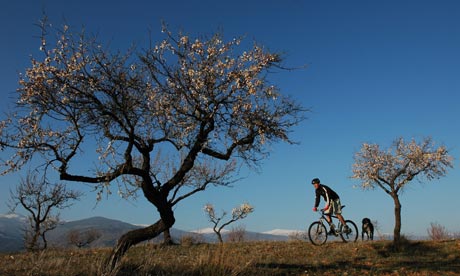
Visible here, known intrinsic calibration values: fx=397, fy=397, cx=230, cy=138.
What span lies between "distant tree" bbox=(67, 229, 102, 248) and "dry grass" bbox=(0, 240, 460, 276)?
127 feet

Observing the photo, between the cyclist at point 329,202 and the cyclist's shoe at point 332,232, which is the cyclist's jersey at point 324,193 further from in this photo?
the cyclist's shoe at point 332,232

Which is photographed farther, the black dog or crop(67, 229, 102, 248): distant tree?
crop(67, 229, 102, 248): distant tree

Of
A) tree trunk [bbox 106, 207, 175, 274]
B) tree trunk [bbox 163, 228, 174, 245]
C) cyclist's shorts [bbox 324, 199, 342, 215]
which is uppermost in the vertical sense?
cyclist's shorts [bbox 324, 199, 342, 215]

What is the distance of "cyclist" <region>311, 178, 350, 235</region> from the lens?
20.4 m

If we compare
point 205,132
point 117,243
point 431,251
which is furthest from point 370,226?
point 117,243

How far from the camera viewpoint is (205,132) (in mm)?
13430

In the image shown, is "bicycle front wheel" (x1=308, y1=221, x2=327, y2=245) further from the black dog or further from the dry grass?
the black dog

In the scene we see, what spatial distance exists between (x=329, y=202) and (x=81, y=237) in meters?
50.5

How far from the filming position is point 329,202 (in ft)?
68.0

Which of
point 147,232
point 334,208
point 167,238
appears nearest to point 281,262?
point 147,232

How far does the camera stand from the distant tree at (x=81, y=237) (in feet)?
187

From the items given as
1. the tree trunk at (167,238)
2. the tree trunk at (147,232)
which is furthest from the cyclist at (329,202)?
the tree trunk at (167,238)

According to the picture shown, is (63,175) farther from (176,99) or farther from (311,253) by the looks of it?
(311,253)

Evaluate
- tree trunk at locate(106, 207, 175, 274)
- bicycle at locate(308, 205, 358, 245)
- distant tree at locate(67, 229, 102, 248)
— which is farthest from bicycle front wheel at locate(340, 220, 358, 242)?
distant tree at locate(67, 229, 102, 248)
